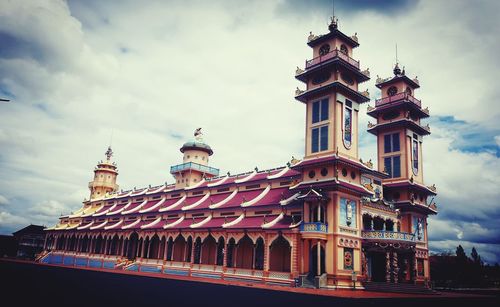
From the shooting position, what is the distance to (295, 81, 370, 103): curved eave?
37097 millimetres

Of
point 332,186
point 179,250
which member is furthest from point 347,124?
point 179,250

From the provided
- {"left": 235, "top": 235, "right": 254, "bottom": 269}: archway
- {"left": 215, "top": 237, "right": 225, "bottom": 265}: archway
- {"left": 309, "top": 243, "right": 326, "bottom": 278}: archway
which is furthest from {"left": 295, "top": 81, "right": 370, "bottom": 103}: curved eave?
{"left": 215, "top": 237, "right": 225, "bottom": 265}: archway

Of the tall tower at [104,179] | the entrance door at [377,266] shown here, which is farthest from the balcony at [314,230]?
the tall tower at [104,179]

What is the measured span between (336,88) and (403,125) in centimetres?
1376

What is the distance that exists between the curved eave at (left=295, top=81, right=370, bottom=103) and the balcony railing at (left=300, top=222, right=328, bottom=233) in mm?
13554

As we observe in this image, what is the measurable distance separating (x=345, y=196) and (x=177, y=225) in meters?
→ 22.6

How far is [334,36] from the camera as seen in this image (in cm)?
3941

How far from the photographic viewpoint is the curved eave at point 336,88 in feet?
122

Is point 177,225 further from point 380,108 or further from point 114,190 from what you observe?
point 114,190

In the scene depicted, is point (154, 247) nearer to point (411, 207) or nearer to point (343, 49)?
point (411, 207)

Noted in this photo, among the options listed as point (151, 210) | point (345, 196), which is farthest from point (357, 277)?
point (151, 210)

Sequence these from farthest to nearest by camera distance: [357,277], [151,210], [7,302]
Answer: [151,210] → [357,277] → [7,302]

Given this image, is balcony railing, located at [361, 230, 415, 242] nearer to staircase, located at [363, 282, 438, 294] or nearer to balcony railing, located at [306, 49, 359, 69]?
staircase, located at [363, 282, 438, 294]

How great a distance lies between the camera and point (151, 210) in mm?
55375
